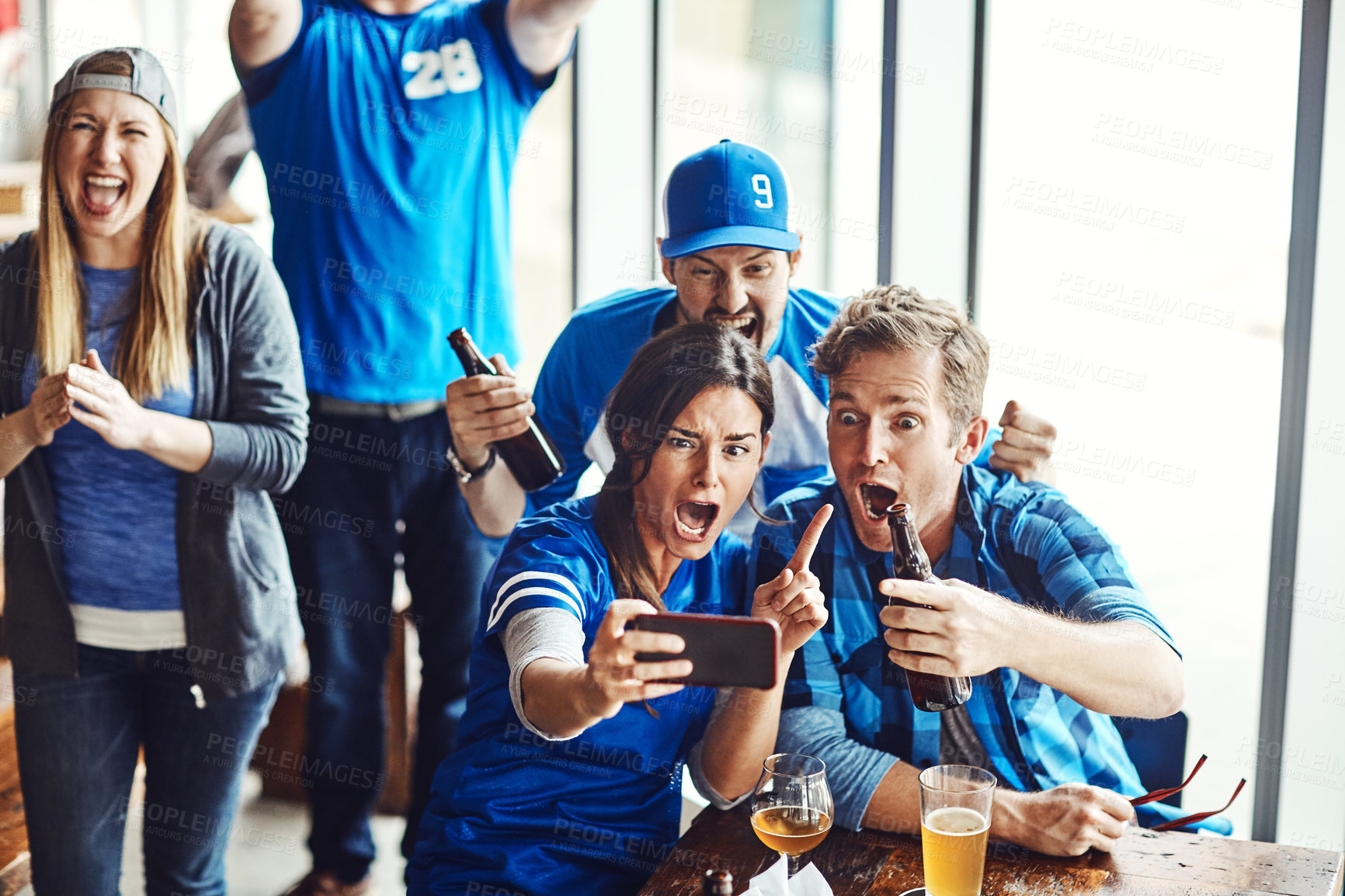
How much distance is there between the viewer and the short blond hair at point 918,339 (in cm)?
188

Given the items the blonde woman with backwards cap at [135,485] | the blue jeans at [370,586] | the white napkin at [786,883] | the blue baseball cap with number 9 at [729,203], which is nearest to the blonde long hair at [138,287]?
the blonde woman with backwards cap at [135,485]

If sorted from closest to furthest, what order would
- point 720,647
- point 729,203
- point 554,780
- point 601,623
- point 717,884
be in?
point 717,884
point 720,647
point 601,623
point 554,780
point 729,203

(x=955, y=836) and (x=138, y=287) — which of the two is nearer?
(x=955, y=836)

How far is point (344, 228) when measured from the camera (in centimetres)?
219

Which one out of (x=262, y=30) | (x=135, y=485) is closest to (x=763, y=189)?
(x=262, y=30)

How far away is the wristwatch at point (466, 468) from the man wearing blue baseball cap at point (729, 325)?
0.03m

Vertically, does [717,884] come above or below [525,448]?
below

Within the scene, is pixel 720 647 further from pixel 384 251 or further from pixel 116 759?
pixel 116 759

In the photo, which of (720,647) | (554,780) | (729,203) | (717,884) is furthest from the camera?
(729,203)

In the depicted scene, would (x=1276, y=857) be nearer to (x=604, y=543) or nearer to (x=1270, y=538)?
(x=1270, y=538)

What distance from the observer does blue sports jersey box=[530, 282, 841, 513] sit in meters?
2.01

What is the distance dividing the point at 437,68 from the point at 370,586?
42.1 inches

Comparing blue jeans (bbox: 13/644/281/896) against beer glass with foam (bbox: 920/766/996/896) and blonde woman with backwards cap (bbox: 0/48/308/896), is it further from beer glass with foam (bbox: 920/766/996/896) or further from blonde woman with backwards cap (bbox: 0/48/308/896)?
beer glass with foam (bbox: 920/766/996/896)

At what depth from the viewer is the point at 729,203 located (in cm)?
199
